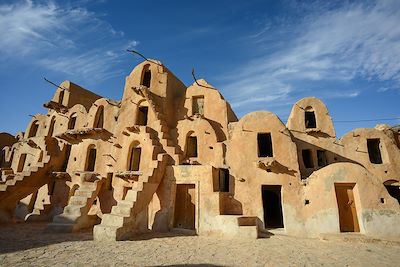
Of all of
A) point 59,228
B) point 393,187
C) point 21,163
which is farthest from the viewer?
point 21,163

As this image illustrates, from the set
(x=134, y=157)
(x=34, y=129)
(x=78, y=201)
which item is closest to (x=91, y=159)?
(x=134, y=157)

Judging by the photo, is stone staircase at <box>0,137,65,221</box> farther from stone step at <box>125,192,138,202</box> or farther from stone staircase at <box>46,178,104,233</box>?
stone step at <box>125,192,138,202</box>

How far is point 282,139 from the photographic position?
15.2 metres

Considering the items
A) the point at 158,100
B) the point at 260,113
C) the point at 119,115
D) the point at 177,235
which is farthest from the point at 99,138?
the point at 260,113

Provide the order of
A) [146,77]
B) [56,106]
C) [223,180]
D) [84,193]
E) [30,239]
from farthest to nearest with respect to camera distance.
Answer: [56,106], [146,77], [223,180], [84,193], [30,239]

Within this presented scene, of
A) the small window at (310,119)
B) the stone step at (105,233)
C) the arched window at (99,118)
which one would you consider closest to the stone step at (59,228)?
the stone step at (105,233)

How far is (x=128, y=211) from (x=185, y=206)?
4.65 meters

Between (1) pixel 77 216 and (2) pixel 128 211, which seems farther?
(1) pixel 77 216

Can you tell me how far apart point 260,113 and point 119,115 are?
40.2 ft

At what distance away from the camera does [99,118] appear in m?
21.7

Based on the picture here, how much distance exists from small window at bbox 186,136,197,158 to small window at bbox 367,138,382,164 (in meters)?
14.1

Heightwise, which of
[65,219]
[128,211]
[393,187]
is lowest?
[65,219]

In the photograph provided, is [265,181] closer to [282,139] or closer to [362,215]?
[282,139]

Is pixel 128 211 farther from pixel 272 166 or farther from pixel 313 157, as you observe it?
pixel 313 157
